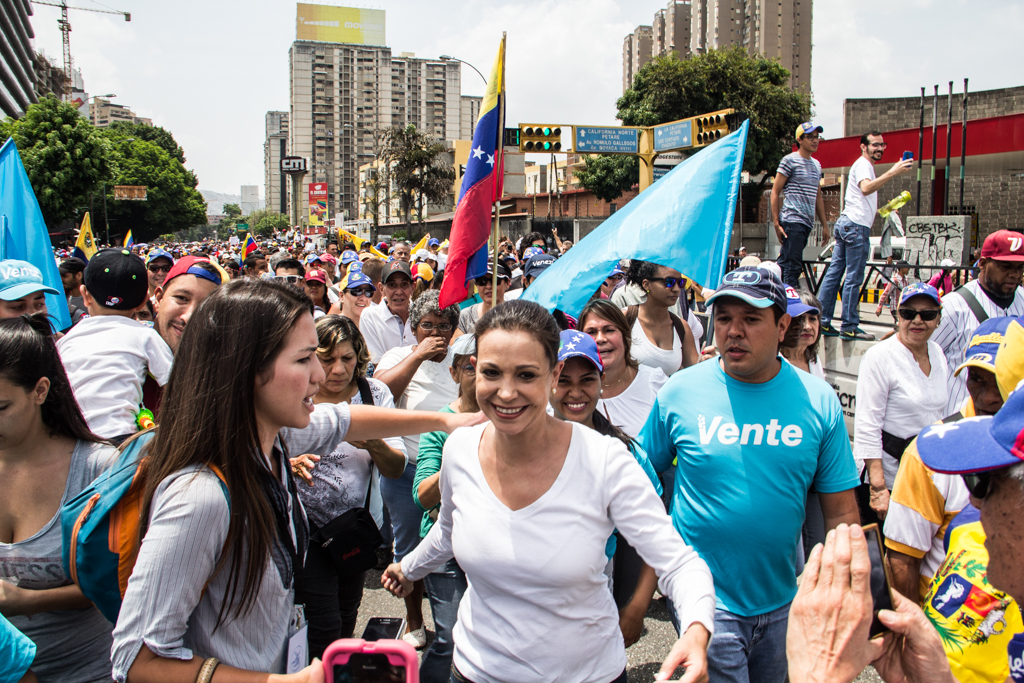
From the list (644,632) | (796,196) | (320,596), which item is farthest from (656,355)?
(796,196)

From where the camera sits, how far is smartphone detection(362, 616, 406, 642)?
1.46m

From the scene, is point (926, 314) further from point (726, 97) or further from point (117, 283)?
point (726, 97)

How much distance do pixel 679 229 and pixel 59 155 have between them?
42.0 meters

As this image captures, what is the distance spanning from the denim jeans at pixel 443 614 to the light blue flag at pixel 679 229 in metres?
1.52

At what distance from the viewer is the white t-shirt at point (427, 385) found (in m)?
4.14

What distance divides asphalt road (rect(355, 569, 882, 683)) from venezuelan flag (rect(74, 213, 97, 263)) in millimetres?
7511

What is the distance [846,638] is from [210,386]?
1404 millimetres

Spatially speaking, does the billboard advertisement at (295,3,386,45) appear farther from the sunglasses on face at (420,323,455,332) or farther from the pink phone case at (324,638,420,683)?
the pink phone case at (324,638,420,683)

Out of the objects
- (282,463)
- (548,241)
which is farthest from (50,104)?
(282,463)

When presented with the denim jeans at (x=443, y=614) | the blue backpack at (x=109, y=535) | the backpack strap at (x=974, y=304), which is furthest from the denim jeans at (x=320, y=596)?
the backpack strap at (x=974, y=304)

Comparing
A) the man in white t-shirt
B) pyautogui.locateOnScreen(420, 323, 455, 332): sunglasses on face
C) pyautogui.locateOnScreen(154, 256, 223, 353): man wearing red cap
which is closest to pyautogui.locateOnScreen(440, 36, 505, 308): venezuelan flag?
pyautogui.locateOnScreen(420, 323, 455, 332): sunglasses on face

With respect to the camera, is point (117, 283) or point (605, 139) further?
point (605, 139)

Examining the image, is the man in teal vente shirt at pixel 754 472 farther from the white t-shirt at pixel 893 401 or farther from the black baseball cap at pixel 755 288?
the white t-shirt at pixel 893 401

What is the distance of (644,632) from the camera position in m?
3.99
